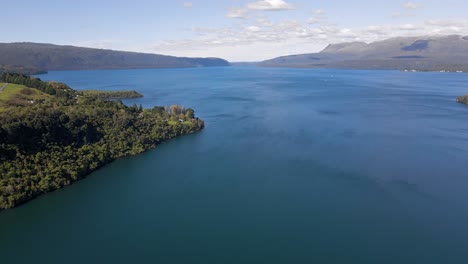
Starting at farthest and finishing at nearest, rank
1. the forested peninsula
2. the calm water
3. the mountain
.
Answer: the mountain < the forested peninsula < the calm water

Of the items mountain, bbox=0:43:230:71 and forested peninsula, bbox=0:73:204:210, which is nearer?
forested peninsula, bbox=0:73:204:210

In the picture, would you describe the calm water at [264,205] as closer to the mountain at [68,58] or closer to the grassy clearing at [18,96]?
the grassy clearing at [18,96]

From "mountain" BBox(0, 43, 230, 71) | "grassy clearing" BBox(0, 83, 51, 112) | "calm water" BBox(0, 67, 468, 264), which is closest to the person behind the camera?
"calm water" BBox(0, 67, 468, 264)

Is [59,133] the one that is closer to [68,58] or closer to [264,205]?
[264,205]

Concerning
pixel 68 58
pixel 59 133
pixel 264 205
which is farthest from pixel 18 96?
pixel 68 58

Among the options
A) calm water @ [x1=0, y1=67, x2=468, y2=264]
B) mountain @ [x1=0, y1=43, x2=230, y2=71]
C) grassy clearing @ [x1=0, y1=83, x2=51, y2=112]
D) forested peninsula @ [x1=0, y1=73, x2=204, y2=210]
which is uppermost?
mountain @ [x1=0, y1=43, x2=230, y2=71]

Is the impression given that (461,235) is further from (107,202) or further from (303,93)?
(303,93)

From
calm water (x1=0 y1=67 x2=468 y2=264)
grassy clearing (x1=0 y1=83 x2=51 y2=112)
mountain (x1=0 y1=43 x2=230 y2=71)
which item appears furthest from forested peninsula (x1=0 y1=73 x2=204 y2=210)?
mountain (x1=0 y1=43 x2=230 y2=71)

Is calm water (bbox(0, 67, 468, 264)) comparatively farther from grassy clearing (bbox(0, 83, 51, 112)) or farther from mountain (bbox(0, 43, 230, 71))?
mountain (bbox(0, 43, 230, 71))
